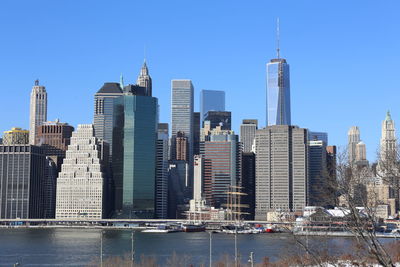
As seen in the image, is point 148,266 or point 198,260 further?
→ point 198,260

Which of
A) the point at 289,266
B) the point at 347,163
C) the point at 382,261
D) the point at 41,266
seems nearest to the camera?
the point at 382,261

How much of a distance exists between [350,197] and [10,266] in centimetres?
6688

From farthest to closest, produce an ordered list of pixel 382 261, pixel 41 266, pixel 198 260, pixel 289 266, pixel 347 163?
pixel 198 260, pixel 41 266, pixel 289 266, pixel 347 163, pixel 382 261

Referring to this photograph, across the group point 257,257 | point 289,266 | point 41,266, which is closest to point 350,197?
point 289,266

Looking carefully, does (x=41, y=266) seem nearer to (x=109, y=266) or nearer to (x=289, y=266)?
(x=109, y=266)

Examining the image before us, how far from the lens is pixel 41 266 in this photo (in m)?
86.0

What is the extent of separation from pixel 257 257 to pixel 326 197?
2844 inches

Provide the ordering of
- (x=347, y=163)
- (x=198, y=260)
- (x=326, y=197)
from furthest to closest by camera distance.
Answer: (x=198, y=260) < (x=347, y=163) < (x=326, y=197)

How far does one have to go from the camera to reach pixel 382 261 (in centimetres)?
2717

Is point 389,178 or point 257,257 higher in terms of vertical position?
point 389,178

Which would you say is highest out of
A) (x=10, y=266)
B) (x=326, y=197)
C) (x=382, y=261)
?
(x=326, y=197)

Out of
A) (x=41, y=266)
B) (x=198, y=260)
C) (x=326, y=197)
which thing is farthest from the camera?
(x=198, y=260)

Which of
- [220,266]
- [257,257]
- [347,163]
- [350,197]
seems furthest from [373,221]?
[257,257]

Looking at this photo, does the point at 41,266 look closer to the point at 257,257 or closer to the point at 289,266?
the point at 257,257
